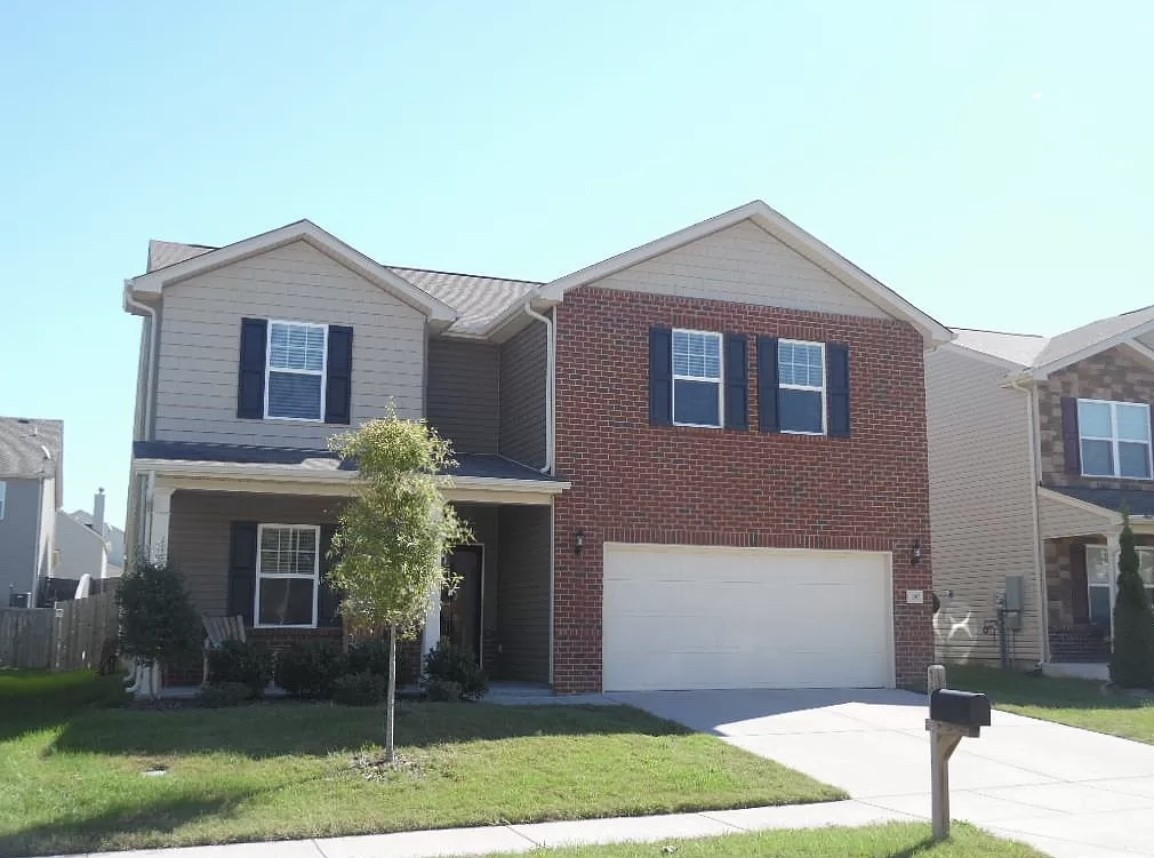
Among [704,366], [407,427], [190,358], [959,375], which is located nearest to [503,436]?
[704,366]

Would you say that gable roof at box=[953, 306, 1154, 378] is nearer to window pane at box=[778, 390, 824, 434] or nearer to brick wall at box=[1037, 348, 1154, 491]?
brick wall at box=[1037, 348, 1154, 491]

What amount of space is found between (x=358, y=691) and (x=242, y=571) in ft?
12.1

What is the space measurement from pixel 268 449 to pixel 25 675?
10.7m

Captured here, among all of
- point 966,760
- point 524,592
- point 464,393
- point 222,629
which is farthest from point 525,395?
point 966,760

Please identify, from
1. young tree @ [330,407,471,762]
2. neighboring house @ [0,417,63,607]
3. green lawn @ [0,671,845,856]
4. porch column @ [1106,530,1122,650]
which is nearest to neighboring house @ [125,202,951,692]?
green lawn @ [0,671,845,856]

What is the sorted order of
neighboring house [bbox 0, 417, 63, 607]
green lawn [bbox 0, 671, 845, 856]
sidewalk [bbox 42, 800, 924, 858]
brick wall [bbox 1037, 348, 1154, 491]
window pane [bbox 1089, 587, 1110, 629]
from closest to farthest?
1. sidewalk [bbox 42, 800, 924, 858]
2. green lawn [bbox 0, 671, 845, 856]
3. window pane [bbox 1089, 587, 1110, 629]
4. brick wall [bbox 1037, 348, 1154, 491]
5. neighboring house [bbox 0, 417, 63, 607]

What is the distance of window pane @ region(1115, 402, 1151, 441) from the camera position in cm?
2314

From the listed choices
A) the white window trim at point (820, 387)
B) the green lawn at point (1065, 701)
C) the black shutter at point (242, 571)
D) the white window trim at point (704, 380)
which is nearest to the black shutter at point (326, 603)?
the black shutter at point (242, 571)

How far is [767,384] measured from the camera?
18.5 metres

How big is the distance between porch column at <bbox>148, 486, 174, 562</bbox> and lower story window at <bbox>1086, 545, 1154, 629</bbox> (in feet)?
53.8

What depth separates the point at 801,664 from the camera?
18.2m

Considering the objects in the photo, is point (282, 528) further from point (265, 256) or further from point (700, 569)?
point (700, 569)

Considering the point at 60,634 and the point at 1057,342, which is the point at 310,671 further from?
the point at 1057,342

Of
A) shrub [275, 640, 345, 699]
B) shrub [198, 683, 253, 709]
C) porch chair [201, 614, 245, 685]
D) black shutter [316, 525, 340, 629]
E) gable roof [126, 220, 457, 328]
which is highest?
gable roof [126, 220, 457, 328]
